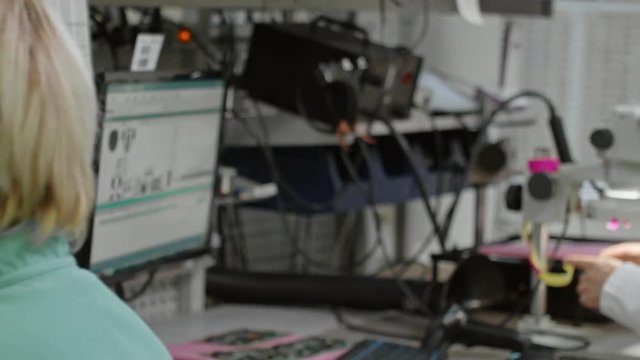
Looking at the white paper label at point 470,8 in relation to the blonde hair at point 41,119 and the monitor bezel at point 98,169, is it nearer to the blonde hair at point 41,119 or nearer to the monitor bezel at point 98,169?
the monitor bezel at point 98,169

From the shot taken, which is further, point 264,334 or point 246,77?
point 246,77

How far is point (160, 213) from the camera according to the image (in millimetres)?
2189

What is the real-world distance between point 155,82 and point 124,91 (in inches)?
3.9

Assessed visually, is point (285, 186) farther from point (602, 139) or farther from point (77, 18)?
point (77, 18)

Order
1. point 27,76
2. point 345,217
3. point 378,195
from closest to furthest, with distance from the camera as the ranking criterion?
point 27,76 → point 378,195 → point 345,217

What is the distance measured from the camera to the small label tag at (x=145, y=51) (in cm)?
210

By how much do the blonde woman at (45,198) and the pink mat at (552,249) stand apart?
145cm

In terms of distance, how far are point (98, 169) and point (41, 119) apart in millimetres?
780

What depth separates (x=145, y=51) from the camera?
2107 mm

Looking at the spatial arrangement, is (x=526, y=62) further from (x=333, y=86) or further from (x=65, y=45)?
(x=65, y=45)

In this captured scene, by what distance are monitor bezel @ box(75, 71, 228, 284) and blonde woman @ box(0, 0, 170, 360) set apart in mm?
506

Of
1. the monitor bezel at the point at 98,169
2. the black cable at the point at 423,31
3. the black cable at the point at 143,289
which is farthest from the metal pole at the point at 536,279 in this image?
the black cable at the point at 423,31

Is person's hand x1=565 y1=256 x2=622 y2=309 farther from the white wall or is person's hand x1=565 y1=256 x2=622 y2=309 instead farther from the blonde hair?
the blonde hair

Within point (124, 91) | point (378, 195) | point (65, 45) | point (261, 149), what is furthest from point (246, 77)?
point (65, 45)
